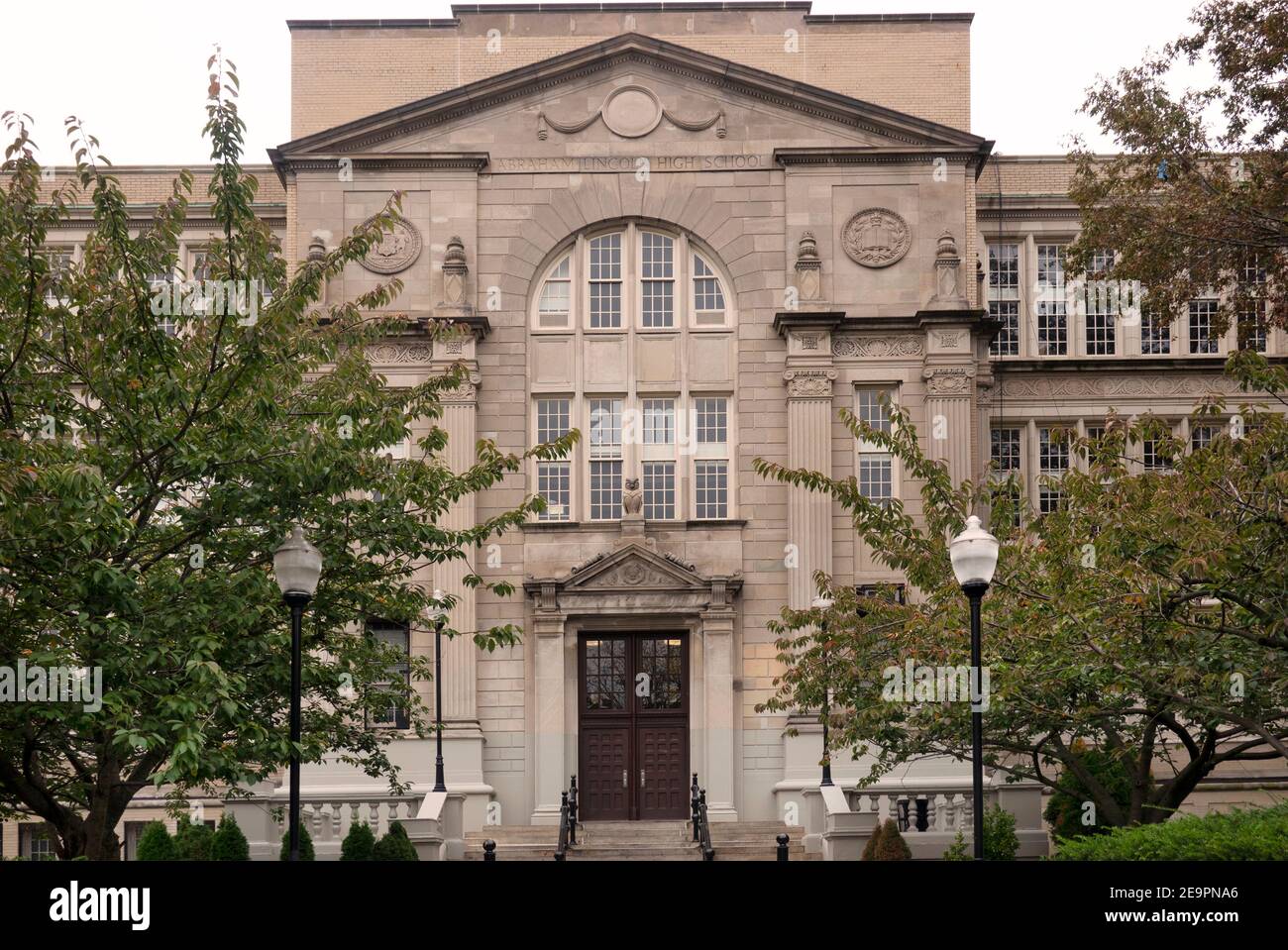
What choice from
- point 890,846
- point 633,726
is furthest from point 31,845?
point 890,846

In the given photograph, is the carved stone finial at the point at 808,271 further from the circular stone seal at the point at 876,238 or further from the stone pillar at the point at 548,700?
the stone pillar at the point at 548,700

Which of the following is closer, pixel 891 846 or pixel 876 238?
pixel 891 846

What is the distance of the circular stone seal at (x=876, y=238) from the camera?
1540 inches

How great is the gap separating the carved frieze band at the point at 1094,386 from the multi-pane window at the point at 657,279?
325 inches

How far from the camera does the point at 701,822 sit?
109ft

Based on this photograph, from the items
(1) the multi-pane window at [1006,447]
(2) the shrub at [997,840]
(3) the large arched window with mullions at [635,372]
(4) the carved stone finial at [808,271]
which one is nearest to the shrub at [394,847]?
(2) the shrub at [997,840]

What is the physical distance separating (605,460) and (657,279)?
4327mm

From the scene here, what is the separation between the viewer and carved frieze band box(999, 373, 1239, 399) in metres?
40.8

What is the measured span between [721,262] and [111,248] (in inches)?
846

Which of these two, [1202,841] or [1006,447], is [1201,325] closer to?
[1006,447]

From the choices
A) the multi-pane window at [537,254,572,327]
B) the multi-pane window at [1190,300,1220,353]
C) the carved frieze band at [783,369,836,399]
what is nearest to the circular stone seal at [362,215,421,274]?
the multi-pane window at [537,254,572,327]

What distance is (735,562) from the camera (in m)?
38.0

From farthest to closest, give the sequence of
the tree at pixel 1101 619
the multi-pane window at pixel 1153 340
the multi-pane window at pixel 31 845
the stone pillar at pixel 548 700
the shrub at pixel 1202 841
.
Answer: the multi-pane window at pixel 1153 340
the multi-pane window at pixel 31 845
the stone pillar at pixel 548 700
the tree at pixel 1101 619
the shrub at pixel 1202 841
